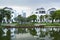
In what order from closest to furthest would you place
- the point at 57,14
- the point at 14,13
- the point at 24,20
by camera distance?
the point at 57,14
the point at 24,20
the point at 14,13

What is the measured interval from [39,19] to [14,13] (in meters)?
11.4

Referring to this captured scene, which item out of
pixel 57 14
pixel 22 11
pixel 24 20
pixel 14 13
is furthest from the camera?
pixel 22 11

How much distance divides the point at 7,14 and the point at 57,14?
1388 centimetres

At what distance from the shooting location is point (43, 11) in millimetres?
80938

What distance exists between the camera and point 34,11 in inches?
3209

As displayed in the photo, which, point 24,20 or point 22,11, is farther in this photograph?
point 22,11

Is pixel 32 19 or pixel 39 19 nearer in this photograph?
pixel 32 19

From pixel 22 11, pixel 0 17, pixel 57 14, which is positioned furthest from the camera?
pixel 22 11

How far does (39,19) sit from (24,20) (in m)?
7.87

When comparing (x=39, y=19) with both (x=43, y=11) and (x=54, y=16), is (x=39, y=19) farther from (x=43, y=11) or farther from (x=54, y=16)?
(x=54, y=16)

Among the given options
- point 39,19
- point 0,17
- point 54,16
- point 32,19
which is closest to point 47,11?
point 39,19

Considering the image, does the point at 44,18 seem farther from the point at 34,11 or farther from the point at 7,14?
the point at 7,14

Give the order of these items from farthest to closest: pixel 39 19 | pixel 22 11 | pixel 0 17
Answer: pixel 22 11 → pixel 39 19 → pixel 0 17

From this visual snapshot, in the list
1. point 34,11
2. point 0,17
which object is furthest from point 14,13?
point 0,17
